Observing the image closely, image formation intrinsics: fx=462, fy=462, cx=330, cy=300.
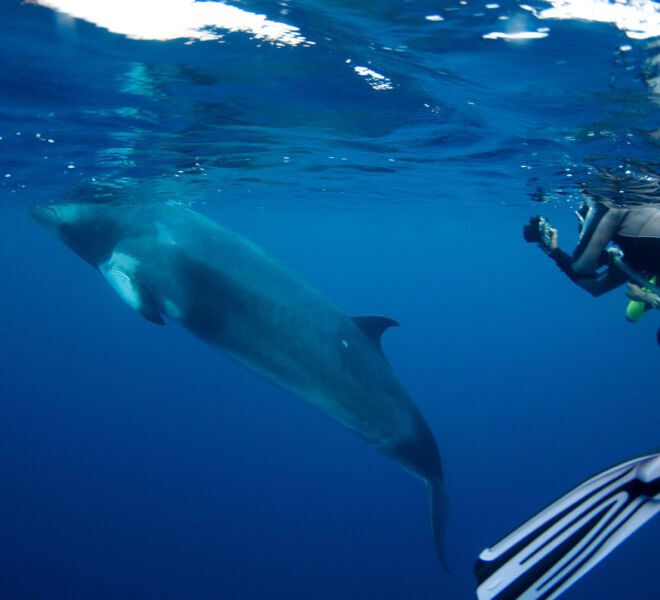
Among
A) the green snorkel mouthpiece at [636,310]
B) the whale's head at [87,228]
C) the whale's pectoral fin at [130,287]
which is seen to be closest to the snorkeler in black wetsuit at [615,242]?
the green snorkel mouthpiece at [636,310]

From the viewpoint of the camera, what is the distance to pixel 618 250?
6023 mm

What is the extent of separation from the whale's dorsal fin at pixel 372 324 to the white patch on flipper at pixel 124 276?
11.0 ft

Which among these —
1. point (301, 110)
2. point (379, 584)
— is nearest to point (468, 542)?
point (379, 584)

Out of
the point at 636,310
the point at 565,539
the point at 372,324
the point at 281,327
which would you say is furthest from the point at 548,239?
the point at 565,539

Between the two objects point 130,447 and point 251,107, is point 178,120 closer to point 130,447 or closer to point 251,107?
point 251,107

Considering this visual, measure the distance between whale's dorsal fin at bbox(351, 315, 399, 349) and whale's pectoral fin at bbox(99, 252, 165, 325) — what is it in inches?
116

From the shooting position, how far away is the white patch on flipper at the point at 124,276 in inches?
275

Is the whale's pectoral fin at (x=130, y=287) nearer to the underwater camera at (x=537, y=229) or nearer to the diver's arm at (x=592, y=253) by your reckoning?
the underwater camera at (x=537, y=229)

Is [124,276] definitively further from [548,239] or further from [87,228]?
[548,239]

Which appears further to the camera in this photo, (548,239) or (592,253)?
(548,239)

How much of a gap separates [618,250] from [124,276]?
278 inches

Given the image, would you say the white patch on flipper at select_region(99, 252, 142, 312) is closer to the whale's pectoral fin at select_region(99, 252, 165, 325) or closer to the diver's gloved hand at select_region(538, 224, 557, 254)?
the whale's pectoral fin at select_region(99, 252, 165, 325)

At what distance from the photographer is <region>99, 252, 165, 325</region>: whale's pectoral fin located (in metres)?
6.86

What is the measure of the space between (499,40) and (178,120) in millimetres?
6710
